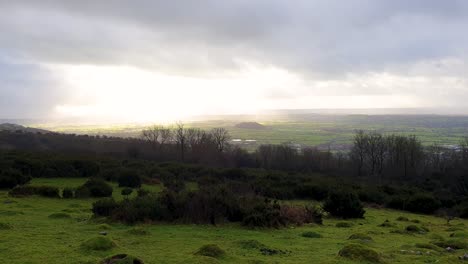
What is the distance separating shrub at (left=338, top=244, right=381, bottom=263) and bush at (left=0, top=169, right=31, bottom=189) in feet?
Answer: 86.1

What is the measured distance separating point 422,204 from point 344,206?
1206cm

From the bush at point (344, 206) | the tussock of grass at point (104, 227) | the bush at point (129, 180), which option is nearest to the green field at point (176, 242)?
the tussock of grass at point (104, 227)

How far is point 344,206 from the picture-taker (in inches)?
914

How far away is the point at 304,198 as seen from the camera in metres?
34.2

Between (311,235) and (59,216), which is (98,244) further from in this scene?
(311,235)

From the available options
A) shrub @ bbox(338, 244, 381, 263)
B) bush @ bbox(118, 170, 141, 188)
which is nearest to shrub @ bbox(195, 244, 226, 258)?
shrub @ bbox(338, 244, 381, 263)

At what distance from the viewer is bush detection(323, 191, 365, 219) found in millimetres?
23188

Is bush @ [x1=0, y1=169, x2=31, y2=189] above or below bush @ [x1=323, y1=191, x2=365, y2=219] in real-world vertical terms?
above

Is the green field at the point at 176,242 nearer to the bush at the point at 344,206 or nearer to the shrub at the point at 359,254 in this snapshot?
the shrub at the point at 359,254

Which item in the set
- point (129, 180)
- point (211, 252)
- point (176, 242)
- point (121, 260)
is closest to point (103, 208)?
point (176, 242)

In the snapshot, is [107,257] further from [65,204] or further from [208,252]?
[65,204]

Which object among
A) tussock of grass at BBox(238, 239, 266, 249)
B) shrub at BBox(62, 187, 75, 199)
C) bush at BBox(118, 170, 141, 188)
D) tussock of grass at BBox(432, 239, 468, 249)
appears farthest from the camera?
bush at BBox(118, 170, 141, 188)

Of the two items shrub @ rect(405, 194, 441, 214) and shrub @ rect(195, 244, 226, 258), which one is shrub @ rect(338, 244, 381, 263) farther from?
shrub @ rect(405, 194, 441, 214)

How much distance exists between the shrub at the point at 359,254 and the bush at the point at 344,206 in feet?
40.8
